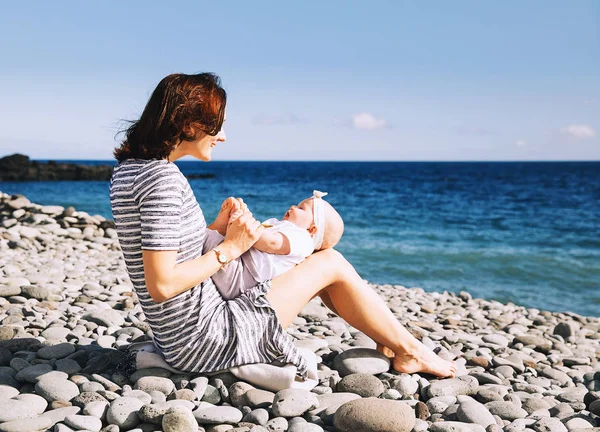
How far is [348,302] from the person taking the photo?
3264mm

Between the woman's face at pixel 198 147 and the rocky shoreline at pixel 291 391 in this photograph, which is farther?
the woman's face at pixel 198 147

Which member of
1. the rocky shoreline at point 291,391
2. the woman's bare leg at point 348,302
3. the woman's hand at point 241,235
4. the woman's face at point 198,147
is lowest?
the rocky shoreline at point 291,391

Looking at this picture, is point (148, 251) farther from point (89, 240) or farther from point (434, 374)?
point (89, 240)

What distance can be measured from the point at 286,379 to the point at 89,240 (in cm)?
755

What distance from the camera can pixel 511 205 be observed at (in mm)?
24062

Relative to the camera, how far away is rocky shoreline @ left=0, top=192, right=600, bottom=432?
2658 mm

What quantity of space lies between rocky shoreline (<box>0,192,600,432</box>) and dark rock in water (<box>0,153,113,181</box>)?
4025cm

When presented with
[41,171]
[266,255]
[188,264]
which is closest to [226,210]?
[266,255]

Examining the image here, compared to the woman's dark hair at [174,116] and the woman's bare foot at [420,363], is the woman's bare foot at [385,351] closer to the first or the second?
the woman's bare foot at [420,363]

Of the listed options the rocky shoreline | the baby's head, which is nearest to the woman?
the baby's head

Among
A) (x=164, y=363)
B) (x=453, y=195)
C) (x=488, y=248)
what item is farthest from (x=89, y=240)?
(x=453, y=195)

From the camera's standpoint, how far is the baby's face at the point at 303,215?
3.29 m

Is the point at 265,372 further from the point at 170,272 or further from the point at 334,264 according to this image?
the point at 170,272

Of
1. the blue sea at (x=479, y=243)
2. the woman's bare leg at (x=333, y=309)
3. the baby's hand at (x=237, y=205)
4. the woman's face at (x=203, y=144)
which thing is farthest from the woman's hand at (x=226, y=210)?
the blue sea at (x=479, y=243)
